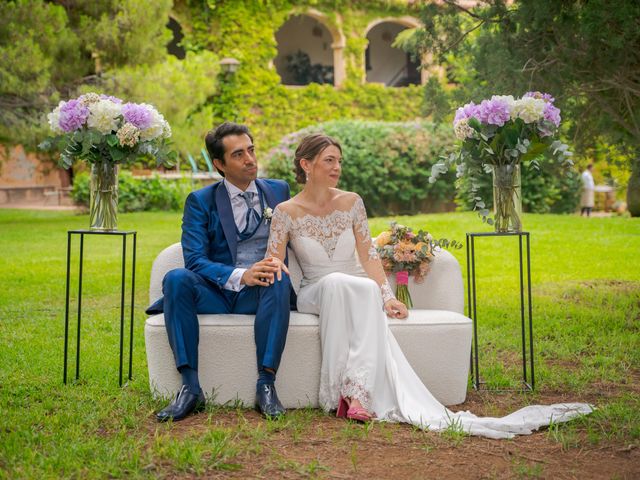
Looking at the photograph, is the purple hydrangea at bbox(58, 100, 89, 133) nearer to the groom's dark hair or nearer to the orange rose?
the groom's dark hair

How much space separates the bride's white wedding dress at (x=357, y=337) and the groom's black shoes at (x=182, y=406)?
60cm

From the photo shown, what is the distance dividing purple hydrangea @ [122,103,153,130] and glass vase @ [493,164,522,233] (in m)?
1.88

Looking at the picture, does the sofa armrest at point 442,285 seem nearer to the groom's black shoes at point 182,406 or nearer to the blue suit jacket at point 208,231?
the blue suit jacket at point 208,231

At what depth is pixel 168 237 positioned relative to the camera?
1248cm

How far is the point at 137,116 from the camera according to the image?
4.82 m

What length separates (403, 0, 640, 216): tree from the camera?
5.98 m

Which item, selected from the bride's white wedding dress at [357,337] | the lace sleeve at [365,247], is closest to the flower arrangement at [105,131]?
the bride's white wedding dress at [357,337]


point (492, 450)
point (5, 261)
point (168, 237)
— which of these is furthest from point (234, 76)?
point (492, 450)

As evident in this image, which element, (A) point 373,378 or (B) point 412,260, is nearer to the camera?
(A) point 373,378

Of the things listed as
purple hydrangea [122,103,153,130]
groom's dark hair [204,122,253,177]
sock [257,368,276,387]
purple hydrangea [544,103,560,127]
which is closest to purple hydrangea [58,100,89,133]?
purple hydrangea [122,103,153,130]

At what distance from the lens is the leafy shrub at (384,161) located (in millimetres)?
15453

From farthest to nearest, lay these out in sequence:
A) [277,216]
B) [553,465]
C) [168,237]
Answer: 1. [168,237]
2. [277,216]
3. [553,465]

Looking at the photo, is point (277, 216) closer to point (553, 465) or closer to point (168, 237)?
point (553, 465)

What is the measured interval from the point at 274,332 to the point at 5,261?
23.5 feet
